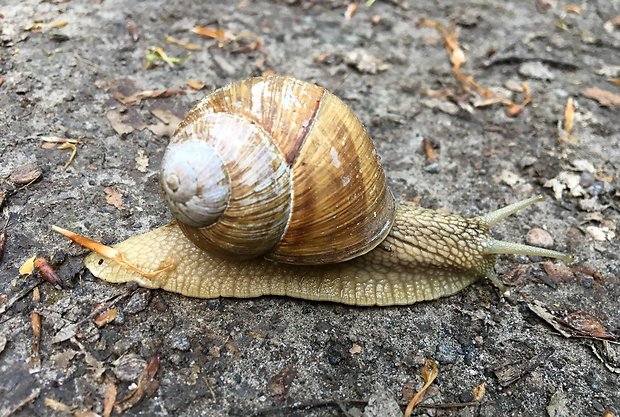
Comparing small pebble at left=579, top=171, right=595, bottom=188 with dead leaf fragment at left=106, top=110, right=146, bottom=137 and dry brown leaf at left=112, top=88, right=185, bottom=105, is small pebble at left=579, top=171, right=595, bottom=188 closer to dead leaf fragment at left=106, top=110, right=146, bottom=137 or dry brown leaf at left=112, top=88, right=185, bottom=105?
dry brown leaf at left=112, top=88, right=185, bottom=105

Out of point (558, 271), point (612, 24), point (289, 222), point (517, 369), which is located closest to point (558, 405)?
point (517, 369)

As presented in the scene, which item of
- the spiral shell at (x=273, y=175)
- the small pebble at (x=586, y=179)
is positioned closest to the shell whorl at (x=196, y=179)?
the spiral shell at (x=273, y=175)

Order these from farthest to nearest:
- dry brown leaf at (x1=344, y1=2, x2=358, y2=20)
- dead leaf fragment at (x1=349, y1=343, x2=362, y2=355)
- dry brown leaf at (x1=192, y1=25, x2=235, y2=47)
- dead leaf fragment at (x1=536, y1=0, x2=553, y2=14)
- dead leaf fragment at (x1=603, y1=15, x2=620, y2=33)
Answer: dead leaf fragment at (x1=536, y1=0, x2=553, y2=14) → dead leaf fragment at (x1=603, y1=15, x2=620, y2=33) → dry brown leaf at (x1=344, y1=2, x2=358, y2=20) → dry brown leaf at (x1=192, y1=25, x2=235, y2=47) → dead leaf fragment at (x1=349, y1=343, x2=362, y2=355)

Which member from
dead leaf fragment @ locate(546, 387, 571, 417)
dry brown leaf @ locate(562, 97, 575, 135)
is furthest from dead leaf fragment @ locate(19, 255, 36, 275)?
dry brown leaf @ locate(562, 97, 575, 135)

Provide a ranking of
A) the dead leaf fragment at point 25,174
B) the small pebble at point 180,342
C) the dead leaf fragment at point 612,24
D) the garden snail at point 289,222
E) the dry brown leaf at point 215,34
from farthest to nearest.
Answer: the dead leaf fragment at point 612,24 < the dry brown leaf at point 215,34 < the dead leaf fragment at point 25,174 < the small pebble at point 180,342 < the garden snail at point 289,222

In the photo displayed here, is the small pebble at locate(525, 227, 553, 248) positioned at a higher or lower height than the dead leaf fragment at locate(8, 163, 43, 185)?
lower

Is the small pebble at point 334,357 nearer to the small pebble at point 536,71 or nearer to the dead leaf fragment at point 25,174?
the dead leaf fragment at point 25,174
